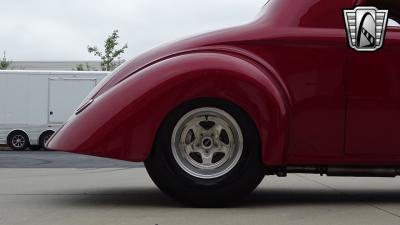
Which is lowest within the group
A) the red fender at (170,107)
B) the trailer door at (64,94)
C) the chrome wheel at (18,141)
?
the chrome wheel at (18,141)

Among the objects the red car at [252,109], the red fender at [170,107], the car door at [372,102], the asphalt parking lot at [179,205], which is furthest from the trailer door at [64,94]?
the car door at [372,102]

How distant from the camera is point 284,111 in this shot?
18.1ft

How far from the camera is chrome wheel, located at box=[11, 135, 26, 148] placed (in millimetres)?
23438

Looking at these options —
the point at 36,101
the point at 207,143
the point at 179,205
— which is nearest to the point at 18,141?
the point at 36,101

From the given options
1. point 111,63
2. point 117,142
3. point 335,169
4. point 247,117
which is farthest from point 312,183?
point 111,63

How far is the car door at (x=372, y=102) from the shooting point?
561cm

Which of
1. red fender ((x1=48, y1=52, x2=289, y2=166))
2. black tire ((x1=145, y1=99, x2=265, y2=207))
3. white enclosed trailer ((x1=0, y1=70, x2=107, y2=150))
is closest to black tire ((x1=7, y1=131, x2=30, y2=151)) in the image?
white enclosed trailer ((x1=0, y1=70, x2=107, y2=150))

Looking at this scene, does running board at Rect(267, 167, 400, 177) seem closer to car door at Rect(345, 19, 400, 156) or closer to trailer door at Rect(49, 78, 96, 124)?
car door at Rect(345, 19, 400, 156)

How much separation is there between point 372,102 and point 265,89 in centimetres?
95

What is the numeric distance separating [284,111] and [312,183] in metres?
3.06

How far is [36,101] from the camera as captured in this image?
23969mm

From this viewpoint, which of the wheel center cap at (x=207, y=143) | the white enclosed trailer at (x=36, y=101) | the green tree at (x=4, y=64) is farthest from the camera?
the green tree at (x=4, y=64)

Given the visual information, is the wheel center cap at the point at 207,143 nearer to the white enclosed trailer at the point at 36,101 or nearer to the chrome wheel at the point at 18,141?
the white enclosed trailer at the point at 36,101

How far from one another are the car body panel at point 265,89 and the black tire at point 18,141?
60.5 ft
